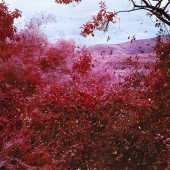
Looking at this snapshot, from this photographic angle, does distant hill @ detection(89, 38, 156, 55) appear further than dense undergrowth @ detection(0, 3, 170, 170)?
Yes

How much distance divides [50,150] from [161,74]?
12176 mm

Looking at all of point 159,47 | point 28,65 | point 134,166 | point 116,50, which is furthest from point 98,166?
point 116,50

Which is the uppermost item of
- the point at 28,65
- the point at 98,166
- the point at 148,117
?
the point at 28,65

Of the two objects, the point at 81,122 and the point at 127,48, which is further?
the point at 127,48

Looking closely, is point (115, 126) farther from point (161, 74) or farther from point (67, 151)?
point (161, 74)

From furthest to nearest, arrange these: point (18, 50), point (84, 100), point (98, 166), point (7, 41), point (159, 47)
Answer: point (84, 100)
point (98, 166)
point (18, 50)
point (7, 41)
point (159, 47)

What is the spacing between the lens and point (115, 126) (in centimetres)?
2605

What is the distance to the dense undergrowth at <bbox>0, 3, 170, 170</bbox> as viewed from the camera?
20266 mm

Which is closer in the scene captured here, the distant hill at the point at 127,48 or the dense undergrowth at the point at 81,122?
the dense undergrowth at the point at 81,122

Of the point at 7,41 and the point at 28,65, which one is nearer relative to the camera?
the point at 7,41

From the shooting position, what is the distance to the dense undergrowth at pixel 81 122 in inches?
798

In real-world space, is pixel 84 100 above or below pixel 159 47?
below

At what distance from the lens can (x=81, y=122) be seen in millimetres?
27266

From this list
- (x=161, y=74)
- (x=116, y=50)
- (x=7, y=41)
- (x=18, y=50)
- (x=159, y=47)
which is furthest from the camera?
(x=116, y=50)
